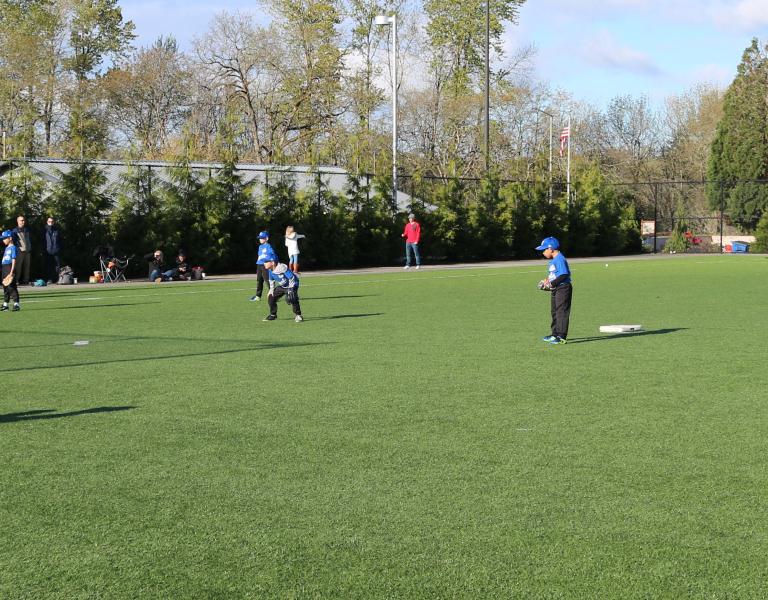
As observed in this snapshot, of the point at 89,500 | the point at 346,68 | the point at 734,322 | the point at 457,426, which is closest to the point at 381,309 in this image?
the point at 734,322

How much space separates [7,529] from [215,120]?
195ft

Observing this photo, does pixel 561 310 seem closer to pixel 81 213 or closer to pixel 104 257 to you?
pixel 104 257

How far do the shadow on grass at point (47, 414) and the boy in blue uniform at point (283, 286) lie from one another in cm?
783

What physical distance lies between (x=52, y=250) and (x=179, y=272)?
4070 millimetres

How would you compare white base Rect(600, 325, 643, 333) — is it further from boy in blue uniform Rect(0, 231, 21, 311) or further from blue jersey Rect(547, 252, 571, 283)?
boy in blue uniform Rect(0, 231, 21, 311)

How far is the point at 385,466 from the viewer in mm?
6863

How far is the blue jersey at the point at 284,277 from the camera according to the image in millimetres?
16953

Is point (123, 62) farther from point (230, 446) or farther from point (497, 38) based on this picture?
point (230, 446)

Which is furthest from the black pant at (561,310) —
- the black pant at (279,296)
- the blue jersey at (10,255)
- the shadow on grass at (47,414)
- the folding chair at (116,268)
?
the folding chair at (116,268)

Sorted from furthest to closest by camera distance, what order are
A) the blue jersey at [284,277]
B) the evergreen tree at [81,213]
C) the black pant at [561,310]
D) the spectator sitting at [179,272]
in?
the evergreen tree at [81,213], the spectator sitting at [179,272], the blue jersey at [284,277], the black pant at [561,310]

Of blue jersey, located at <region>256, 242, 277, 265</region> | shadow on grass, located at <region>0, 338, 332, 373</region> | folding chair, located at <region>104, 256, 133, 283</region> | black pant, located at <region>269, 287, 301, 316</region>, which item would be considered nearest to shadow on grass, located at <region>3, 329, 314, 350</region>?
shadow on grass, located at <region>0, 338, 332, 373</region>

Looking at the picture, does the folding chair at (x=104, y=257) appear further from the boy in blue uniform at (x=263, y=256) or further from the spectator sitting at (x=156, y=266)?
the boy in blue uniform at (x=263, y=256)

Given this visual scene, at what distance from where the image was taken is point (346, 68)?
2421 inches

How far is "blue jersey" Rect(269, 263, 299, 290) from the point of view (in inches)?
667
